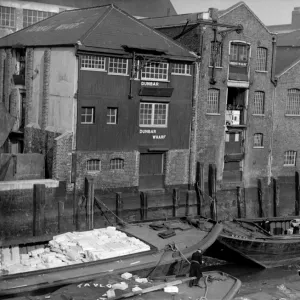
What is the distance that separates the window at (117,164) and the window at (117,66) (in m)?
4.41

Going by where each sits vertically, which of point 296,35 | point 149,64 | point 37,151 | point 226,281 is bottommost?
point 226,281

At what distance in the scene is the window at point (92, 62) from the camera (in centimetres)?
2983

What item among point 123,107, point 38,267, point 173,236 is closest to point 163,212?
point 123,107

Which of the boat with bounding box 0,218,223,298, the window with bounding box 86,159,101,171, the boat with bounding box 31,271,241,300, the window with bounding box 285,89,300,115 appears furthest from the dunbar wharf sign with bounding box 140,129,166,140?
the boat with bounding box 31,271,241,300

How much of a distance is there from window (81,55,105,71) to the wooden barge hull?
34.1 feet

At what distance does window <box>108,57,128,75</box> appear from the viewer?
3056cm

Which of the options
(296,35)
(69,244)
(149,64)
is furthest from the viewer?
(296,35)

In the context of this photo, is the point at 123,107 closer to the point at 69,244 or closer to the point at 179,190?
the point at 179,190

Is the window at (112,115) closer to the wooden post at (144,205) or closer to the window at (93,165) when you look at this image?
the window at (93,165)

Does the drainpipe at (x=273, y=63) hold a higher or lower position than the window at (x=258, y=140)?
higher

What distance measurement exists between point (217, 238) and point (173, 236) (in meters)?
2.88

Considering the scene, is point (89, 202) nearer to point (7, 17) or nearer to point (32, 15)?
point (7, 17)

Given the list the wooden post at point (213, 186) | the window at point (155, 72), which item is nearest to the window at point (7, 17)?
the window at point (155, 72)

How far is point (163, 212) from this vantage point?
105 feet
